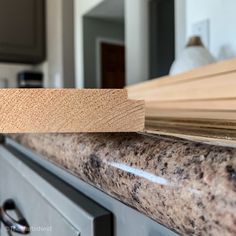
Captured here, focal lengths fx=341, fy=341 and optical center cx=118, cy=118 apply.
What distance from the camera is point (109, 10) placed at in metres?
2.00

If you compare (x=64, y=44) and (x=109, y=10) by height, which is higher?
(x=109, y=10)

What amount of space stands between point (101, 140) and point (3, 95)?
0.27ft

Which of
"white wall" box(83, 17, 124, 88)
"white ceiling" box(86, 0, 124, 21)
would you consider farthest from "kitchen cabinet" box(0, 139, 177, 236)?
"white wall" box(83, 17, 124, 88)

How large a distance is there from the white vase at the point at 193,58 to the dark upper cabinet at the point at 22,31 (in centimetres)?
181

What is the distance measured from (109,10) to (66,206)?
1.84 meters

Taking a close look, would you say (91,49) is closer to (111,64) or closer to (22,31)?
(111,64)

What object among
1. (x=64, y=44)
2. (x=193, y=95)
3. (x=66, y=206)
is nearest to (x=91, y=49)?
(x=64, y=44)

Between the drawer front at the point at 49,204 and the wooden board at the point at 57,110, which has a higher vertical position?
the wooden board at the point at 57,110

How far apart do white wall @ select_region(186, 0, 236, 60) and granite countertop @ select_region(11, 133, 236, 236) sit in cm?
63

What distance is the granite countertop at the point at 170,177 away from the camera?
144 millimetres

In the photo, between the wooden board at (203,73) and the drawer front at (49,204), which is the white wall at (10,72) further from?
the drawer front at (49,204)

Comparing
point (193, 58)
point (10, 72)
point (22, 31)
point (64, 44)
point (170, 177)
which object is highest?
point (22, 31)

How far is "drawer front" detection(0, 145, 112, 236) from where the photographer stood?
257 mm

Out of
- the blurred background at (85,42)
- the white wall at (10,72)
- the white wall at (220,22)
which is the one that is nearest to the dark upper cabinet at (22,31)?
the blurred background at (85,42)
